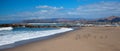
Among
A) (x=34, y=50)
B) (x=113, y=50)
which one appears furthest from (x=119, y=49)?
(x=34, y=50)

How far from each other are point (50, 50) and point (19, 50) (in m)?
1.39

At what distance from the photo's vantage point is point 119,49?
25.7ft

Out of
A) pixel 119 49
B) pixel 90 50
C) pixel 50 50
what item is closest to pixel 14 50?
pixel 50 50

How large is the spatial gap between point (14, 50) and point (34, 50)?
0.90m

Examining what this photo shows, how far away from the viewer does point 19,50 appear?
7.79 m

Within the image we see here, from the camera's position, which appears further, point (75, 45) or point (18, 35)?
point (18, 35)

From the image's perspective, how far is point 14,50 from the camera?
781 cm

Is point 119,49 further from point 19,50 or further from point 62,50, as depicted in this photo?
point 19,50

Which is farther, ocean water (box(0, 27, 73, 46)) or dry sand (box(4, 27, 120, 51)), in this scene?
ocean water (box(0, 27, 73, 46))

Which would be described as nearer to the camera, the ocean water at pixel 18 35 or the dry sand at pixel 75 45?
the dry sand at pixel 75 45

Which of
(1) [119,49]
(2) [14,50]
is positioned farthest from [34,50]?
(1) [119,49]

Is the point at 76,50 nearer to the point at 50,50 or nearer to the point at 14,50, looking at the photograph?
the point at 50,50

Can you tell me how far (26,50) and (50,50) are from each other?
3.48ft

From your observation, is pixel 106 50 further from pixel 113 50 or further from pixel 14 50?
pixel 14 50
